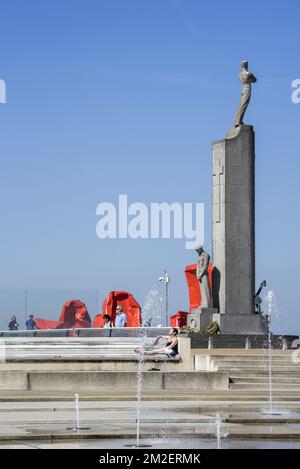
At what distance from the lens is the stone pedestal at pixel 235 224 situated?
124 feet

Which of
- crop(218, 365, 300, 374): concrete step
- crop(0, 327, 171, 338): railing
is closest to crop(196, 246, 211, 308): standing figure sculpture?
crop(0, 327, 171, 338): railing

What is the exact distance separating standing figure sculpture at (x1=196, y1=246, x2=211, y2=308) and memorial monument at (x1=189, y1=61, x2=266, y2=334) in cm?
6

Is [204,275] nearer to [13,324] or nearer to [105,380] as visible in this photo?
[13,324]

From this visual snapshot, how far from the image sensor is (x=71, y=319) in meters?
43.7

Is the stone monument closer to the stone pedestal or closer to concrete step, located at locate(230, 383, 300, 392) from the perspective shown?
the stone pedestal

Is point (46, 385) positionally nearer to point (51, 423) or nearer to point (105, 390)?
point (105, 390)

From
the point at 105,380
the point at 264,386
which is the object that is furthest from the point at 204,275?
the point at 105,380

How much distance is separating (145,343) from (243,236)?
609cm

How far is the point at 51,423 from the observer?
2022 cm

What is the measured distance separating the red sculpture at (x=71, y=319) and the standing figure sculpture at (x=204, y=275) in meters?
7.14

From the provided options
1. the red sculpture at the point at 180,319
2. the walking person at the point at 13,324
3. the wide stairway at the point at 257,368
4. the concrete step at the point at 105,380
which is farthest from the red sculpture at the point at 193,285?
the concrete step at the point at 105,380

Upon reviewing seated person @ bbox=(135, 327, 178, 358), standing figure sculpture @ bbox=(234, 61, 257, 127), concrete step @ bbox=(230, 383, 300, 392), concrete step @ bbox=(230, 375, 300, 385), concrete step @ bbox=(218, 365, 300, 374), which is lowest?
concrete step @ bbox=(230, 383, 300, 392)

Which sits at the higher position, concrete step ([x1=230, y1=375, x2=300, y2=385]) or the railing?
the railing

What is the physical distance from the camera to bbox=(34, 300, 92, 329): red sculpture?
44.0 meters
